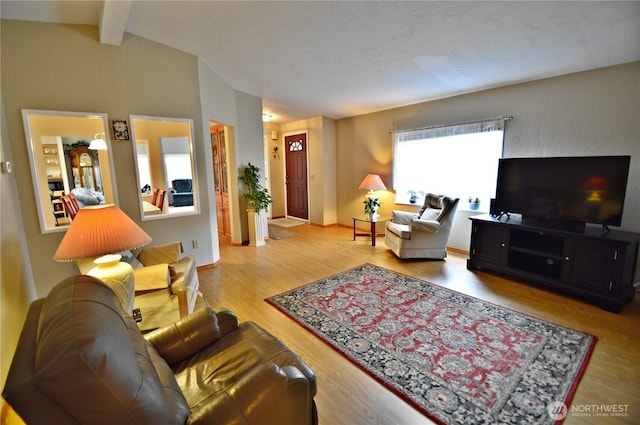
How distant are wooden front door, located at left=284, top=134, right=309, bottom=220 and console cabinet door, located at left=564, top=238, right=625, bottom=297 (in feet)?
16.2

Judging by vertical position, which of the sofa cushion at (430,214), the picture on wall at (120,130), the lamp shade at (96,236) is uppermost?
the picture on wall at (120,130)

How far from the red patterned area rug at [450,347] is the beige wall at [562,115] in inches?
75.5

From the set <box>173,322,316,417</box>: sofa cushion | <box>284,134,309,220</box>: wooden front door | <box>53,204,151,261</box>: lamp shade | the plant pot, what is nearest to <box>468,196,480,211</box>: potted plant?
the plant pot

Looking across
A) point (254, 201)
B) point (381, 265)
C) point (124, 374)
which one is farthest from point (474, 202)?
point (124, 374)

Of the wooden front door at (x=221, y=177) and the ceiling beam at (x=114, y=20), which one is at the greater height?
the ceiling beam at (x=114, y=20)

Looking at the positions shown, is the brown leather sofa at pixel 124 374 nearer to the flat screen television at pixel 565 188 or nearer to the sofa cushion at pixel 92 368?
the sofa cushion at pixel 92 368

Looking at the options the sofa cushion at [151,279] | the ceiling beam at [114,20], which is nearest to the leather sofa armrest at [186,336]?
the sofa cushion at [151,279]

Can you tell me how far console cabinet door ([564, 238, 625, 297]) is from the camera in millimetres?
2629

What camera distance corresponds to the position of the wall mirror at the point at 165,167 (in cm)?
338

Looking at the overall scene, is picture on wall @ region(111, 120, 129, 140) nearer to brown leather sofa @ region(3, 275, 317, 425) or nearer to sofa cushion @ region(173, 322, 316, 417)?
brown leather sofa @ region(3, 275, 317, 425)

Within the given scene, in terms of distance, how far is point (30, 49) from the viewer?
105 inches

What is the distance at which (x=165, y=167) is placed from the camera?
12.4ft

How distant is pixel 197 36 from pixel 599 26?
3.67m

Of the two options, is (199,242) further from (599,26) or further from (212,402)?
(599,26)
